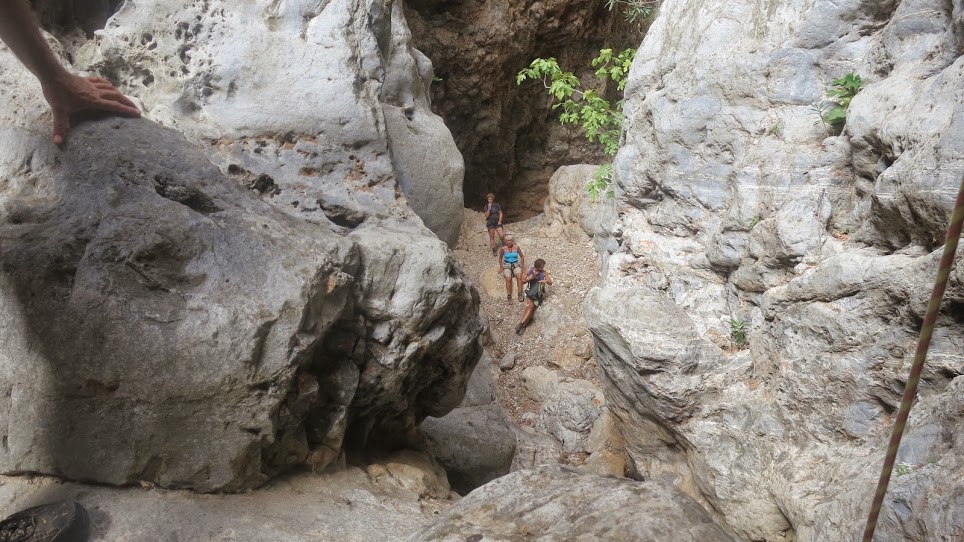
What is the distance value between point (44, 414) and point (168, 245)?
3.10 feet

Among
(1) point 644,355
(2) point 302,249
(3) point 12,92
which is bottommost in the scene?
(1) point 644,355

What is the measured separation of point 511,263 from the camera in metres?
9.73

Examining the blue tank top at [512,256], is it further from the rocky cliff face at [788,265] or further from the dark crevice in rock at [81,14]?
the dark crevice in rock at [81,14]

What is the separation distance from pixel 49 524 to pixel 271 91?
2.76 m

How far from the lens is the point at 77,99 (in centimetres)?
338

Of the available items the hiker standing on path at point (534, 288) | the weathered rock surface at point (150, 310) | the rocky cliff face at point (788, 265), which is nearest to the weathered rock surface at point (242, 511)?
the weathered rock surface at point (150, 310)

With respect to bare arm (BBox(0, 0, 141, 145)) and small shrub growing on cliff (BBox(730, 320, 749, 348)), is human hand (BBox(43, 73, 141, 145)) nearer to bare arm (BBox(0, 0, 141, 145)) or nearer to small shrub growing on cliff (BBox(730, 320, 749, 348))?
bare arm (BBox(0, 0, 141, 145))

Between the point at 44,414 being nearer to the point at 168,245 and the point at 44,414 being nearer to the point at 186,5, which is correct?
the point at 168,245

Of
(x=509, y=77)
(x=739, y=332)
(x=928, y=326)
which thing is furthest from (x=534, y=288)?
(x=928, y=326)

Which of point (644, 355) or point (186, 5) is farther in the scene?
point (644, 355)

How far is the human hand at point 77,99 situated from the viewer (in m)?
3.25

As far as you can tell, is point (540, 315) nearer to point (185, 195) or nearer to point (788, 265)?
point (788, 265)

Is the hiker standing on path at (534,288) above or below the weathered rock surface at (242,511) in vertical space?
below

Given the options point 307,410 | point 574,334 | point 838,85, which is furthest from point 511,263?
point 307,410
